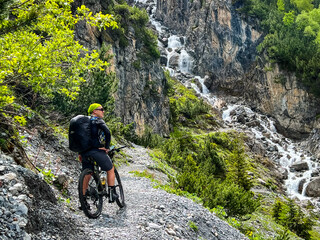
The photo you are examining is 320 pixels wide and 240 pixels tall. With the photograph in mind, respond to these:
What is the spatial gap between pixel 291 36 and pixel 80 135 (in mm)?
97675

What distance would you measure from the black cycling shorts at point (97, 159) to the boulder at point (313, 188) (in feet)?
160

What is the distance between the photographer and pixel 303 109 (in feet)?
256

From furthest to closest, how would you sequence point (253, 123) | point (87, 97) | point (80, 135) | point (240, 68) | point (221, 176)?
point (240, 68) → point (253, 123) → point (221, 176) → point (87, 97) → point (80, 135)

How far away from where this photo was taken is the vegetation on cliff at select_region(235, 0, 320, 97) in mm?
74625

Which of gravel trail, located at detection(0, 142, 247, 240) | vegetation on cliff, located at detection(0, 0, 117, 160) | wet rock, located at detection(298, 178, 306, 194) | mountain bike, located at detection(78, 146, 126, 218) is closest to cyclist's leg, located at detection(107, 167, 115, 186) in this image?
mountain bike, located at detection(78, 146, 126, 218)

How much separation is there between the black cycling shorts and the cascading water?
47.6 m

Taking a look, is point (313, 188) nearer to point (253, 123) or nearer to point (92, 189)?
point (253, 123)

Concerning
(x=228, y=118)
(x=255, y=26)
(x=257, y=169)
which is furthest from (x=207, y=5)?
(x=257, y=169)

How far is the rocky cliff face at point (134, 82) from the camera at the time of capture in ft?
126

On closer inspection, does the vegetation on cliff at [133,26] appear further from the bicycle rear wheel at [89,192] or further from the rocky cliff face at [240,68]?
the rocky cliff face at [240,68]

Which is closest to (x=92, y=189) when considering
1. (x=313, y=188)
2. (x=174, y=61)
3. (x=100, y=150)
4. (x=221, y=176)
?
(x=100, y=150)

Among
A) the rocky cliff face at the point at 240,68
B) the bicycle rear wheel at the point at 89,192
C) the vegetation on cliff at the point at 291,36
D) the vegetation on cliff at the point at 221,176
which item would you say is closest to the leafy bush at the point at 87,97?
the vegetation on cliff at the point at 221,176

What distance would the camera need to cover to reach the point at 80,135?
6.62 m

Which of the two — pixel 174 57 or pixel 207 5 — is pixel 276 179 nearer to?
pixel 174 57
